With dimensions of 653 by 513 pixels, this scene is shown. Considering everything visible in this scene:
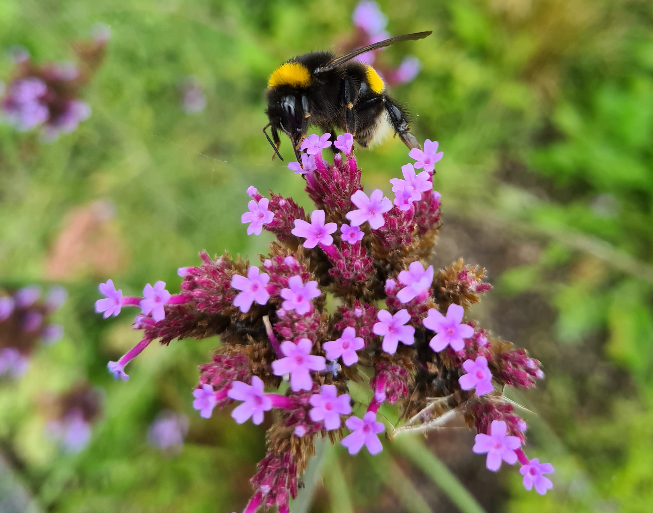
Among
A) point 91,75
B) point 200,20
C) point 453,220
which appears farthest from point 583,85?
point 91,75

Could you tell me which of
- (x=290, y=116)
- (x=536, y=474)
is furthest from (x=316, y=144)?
(x=536, y=474)

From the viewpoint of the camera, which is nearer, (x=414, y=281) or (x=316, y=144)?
(x=414, y=281)

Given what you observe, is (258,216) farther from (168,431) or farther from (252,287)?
(168,431)

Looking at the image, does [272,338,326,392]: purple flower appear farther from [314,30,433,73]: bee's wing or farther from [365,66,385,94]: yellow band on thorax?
[365,66,385,94]: yellow band on thorax

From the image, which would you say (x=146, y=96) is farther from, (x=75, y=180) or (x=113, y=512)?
(x=113, y=512)

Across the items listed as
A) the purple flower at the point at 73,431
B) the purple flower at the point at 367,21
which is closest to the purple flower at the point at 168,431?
the purple flower at the point at 73,431

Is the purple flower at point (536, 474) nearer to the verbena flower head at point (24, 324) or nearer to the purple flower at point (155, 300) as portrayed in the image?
the purple flower at point (155, 300)

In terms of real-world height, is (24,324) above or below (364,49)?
below
